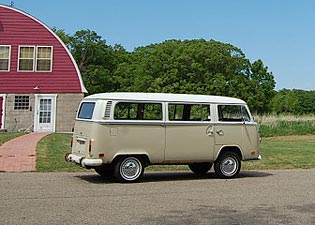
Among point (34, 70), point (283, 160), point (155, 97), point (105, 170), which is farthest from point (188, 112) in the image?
point (34, 70)

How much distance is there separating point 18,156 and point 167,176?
17.2ft

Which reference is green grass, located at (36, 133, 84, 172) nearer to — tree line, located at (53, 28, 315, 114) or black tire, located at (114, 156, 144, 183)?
black tire, located at (114, 156, 144, 183)

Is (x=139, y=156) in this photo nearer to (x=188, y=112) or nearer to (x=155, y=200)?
(x=188, y=112)

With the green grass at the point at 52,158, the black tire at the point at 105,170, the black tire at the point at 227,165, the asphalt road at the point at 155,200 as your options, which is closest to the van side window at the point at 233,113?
the black tire at the point at 227,165

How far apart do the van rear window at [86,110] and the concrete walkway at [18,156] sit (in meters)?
2.43

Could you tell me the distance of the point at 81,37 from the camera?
66875mm

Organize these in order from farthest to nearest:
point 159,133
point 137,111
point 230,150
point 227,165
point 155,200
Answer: point 230,150, point 227,165, point 159,133, point 137,111, point 155,200

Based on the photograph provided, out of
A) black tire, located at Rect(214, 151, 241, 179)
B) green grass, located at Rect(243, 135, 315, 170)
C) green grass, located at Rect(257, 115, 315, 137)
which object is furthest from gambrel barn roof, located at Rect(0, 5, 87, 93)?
black tire, located at Rect(214, 151, 241, 179)

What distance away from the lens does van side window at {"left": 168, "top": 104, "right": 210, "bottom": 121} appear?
1270 centimetres

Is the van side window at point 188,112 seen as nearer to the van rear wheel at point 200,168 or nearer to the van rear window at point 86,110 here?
the van rear wheel at point 200,168

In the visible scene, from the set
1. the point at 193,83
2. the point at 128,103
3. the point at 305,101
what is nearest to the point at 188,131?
the point at 128,103

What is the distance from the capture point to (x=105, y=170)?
1286cm

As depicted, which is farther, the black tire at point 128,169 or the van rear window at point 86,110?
the van rear window at point 86,110

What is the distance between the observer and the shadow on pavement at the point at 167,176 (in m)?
12.6
